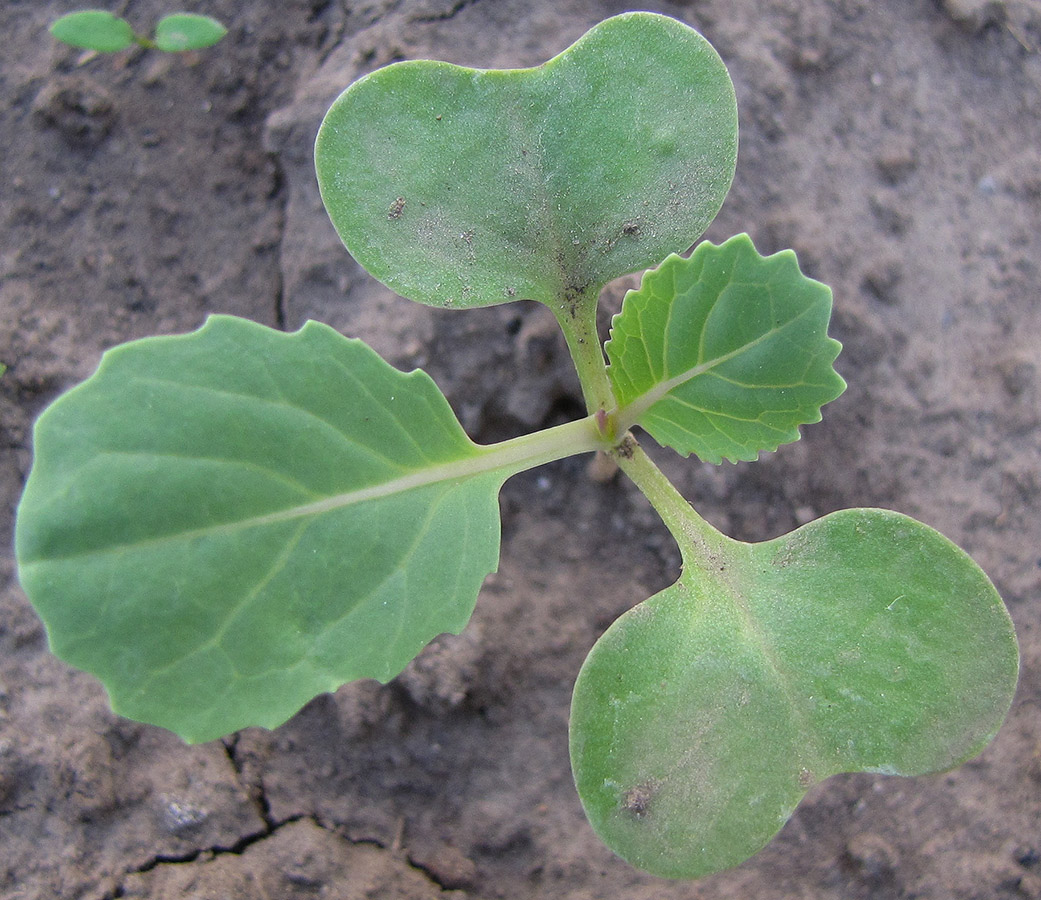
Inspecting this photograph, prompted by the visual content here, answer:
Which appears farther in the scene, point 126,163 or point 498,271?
point 126,163

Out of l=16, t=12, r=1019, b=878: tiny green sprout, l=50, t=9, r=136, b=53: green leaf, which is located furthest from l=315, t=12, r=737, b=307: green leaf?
l=50, t=9, r=136, b=53: green leaf

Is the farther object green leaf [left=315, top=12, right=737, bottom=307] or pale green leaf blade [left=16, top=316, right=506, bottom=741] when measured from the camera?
green leaf [left=315, top=12, right=737, bottom=307]

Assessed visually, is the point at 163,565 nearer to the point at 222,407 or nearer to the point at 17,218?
the point at 222,407

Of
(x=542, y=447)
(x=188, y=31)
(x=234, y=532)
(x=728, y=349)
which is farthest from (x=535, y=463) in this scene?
(x=188, y=31)

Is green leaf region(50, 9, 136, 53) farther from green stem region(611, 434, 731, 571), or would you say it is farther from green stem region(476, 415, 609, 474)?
green stem region(611, 434, 731, 571)

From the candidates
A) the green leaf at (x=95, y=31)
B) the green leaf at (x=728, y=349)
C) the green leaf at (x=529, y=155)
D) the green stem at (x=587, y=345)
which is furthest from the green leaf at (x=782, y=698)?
the green leaf at (x=95, y=31)

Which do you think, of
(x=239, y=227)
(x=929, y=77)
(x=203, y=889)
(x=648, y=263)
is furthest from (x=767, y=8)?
(x=203, y=889)
